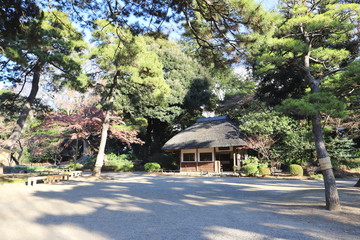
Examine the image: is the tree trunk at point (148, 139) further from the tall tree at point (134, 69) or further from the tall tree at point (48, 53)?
the tall tree at point (48, 53)

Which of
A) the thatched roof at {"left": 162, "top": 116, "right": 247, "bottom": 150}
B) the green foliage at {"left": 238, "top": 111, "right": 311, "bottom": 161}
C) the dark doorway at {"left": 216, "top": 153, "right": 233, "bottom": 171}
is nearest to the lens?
the green foliage at {"left": 238, "top": 111, "right": 311, "bottom": 161}

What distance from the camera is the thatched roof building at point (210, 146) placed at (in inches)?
604

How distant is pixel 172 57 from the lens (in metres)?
19.7

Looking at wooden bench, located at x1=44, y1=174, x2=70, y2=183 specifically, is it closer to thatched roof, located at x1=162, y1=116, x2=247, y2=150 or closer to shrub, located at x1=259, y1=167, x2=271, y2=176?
thatched roof, located at x1=162, y1=116, x2=247, y2=150

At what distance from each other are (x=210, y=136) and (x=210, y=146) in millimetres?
1197

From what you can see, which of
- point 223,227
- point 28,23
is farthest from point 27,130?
point 223,227

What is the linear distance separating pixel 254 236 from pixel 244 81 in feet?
65.8

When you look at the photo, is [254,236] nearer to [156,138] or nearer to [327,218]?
[327,218]

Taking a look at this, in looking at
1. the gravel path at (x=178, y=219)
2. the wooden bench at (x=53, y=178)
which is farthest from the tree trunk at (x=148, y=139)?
the gravel path at (x=178, y=219)

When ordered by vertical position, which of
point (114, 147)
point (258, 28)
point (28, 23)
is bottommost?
point (114, 147)

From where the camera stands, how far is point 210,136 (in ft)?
53.5

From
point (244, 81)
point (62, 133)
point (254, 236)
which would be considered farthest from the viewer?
point (244, 81)

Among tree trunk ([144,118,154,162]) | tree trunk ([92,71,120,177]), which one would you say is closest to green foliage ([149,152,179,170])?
tree trunk ([144,118,154,162])

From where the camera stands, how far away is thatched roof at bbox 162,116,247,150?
49.4 ft
